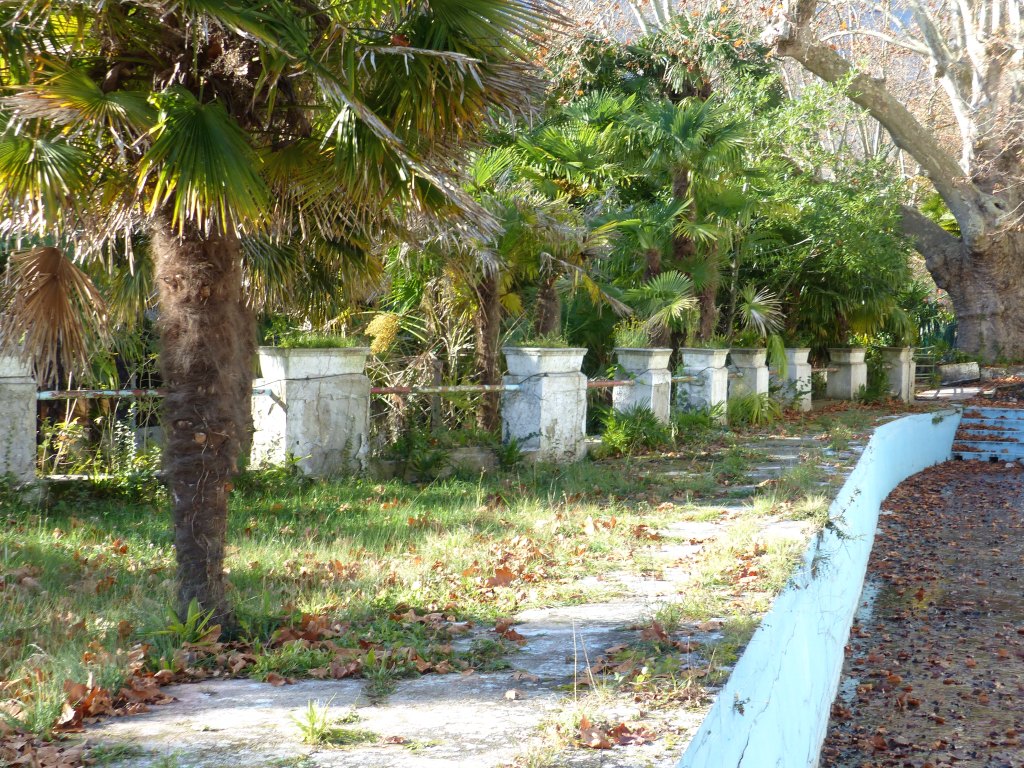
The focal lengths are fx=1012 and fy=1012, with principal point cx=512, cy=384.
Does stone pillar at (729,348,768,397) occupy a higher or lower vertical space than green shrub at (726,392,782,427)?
higher

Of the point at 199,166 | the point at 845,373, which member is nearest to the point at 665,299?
the point at 845,373

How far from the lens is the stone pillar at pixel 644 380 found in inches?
542

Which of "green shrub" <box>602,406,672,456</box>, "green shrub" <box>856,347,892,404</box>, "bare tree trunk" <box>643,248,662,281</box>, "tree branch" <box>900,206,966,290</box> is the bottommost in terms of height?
"green shrub" <box>602,406,672,456</box>

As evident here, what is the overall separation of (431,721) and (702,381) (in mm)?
11728

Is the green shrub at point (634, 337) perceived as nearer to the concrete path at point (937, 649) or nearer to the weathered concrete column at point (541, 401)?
the weathered concrete column at point (541, 401)

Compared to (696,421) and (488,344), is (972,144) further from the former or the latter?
(488,344)

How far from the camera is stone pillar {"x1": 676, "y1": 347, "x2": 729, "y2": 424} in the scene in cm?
1519

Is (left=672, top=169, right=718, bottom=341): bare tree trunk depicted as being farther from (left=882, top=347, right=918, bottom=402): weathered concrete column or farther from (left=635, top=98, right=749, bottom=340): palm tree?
(left=882, top=347, right=918, bottom=402): weathered concrete column

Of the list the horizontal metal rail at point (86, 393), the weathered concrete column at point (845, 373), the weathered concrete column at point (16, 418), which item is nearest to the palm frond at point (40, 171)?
the horizontal metal rail at point (86, 393)

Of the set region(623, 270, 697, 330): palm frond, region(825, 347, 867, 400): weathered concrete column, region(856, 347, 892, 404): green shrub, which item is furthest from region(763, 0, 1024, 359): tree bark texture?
region(623, 270, 697, 330): palm frond

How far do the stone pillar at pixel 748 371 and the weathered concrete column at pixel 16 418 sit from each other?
11261 mm

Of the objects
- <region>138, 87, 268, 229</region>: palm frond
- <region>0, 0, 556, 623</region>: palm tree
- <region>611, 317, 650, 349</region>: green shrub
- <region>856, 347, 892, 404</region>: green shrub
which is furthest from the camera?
<region>856, 347, 892, 404</region>: green shrub

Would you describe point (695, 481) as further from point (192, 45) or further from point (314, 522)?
point (192, 45)

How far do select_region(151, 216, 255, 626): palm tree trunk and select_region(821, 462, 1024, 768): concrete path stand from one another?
4.13m
